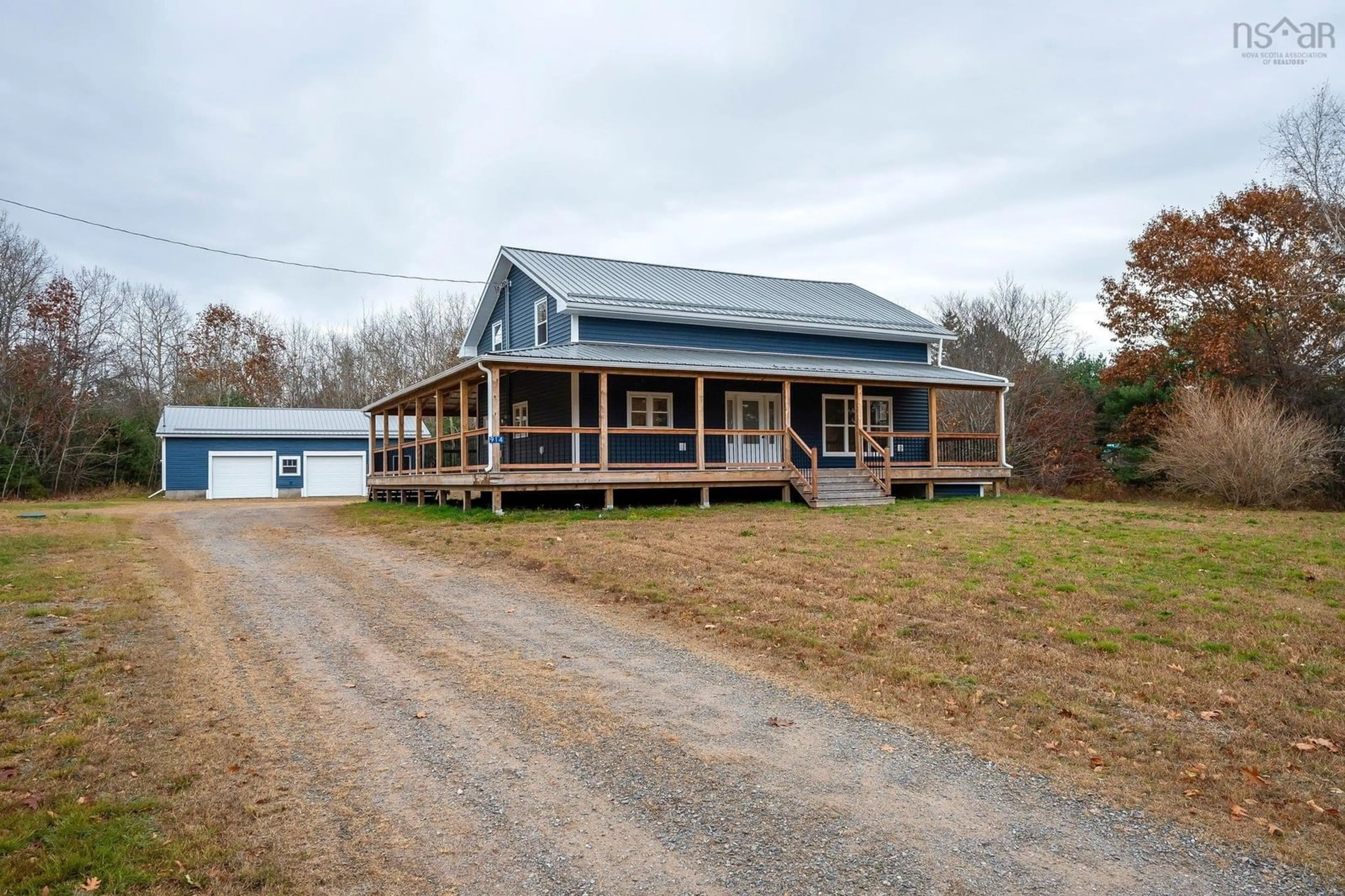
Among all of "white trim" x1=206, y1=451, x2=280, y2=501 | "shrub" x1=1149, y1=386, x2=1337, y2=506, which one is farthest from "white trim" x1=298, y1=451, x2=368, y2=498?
"shrub" x1=1149, y1=386, x2=1337, y2=506

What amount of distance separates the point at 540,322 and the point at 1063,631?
18.1 metres

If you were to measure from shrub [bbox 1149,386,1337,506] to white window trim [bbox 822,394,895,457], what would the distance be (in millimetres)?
7627

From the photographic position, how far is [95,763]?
4.88 m

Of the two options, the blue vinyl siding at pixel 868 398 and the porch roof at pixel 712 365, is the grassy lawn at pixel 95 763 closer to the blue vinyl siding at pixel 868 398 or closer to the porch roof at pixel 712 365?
the porch roof at pixel 712 365

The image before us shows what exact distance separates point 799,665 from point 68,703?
5249 mm

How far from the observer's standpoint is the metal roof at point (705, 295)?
2247 cm

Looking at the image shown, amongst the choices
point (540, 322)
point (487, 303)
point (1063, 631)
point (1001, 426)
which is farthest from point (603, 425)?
A: point (1001, 426)

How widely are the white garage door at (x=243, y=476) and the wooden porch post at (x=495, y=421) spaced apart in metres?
23.0

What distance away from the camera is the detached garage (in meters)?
35.1

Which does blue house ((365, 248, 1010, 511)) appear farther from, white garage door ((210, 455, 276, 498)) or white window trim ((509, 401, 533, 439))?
white garage door ((210, 455, 276, 498))

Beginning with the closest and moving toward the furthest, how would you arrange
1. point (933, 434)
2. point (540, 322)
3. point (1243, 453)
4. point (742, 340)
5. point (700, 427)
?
point (700, 427)
point (1243, 453)
point (933, 434)
point (540, 322)
point (742, 340)

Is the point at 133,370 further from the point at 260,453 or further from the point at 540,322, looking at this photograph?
the point at 540,322

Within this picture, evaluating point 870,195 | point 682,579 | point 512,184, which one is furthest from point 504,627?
point 870,195

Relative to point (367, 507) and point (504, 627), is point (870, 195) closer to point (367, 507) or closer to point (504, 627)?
point (367, 507)
